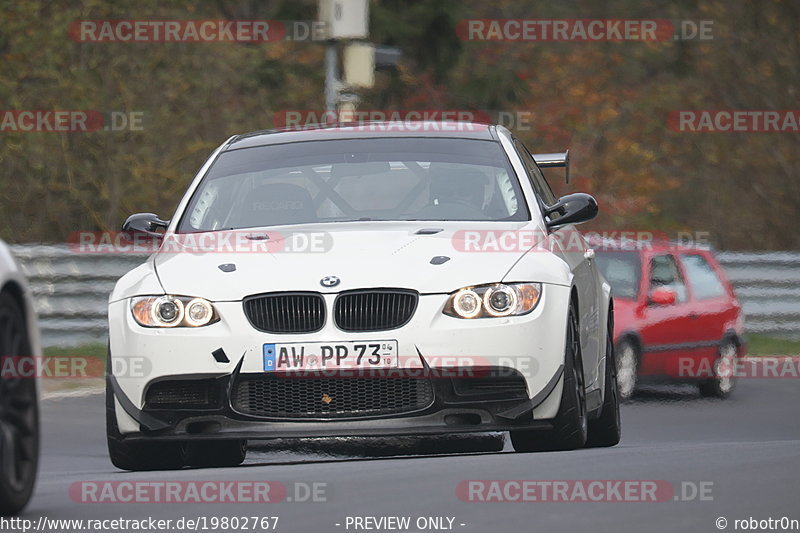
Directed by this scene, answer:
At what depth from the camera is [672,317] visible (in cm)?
1823

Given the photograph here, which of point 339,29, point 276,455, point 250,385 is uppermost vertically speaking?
point 339,29

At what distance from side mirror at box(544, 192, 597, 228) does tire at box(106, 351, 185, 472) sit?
220 centimetres

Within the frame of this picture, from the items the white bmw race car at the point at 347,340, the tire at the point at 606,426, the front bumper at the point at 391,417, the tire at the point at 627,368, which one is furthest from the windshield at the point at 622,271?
the front bumper at the point at 391,417

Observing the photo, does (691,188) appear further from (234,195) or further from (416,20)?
(234,195)

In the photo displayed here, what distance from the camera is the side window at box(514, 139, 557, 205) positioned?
10.4 m

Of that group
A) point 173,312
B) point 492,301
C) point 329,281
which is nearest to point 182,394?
point 173,312

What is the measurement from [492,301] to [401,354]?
1.61ft

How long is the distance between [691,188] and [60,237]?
21.7 m

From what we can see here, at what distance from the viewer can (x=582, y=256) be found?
10258 mm

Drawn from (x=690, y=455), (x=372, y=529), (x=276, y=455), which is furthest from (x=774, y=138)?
(x=372, y=529)

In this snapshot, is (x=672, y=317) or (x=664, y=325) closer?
(x=664, y=325)

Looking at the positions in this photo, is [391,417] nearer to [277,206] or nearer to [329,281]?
[329,281]

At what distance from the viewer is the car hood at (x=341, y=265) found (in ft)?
28.1

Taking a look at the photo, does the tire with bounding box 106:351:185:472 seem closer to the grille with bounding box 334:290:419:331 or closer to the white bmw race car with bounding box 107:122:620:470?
the white bmw race car with bounding box 107:122:620:470
